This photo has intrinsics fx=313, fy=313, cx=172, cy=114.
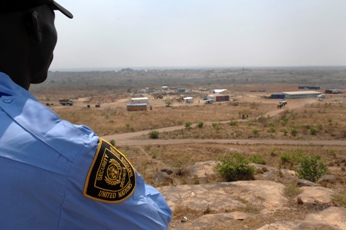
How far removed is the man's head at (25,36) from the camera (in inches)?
45.4

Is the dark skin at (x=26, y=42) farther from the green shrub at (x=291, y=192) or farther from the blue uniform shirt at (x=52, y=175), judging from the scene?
the green shrub at (x=291, y=192)

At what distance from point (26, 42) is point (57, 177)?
60cm

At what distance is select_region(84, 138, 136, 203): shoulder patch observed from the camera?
3.10 ft

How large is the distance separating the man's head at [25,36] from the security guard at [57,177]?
37 mm

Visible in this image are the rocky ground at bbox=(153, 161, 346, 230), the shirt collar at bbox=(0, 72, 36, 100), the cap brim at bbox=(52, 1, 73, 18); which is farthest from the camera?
the rocky ground at bbox=(153, 161, 346, 230)

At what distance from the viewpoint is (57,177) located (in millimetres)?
891

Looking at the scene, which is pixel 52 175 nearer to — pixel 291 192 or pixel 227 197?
pixel 227 197

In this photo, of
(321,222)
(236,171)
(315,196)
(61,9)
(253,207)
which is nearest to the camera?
(61,9)

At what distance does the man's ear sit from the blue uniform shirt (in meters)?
0.27

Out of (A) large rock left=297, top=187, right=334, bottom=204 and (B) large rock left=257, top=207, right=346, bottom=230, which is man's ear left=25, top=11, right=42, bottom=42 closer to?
(B) large rock left=257, top=207, right=346, bottom=230

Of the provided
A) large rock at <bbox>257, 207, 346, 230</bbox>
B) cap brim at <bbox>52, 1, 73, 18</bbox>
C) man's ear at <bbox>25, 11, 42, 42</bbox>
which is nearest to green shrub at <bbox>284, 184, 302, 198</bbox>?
large rock at <bbox>257, 207, 346, 230</bbox>

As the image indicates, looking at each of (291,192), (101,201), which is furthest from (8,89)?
(291,192)

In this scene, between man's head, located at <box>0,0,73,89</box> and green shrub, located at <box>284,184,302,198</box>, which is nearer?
man's head, located at <box>0,0,73,89</box>

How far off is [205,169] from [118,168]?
12.6m
